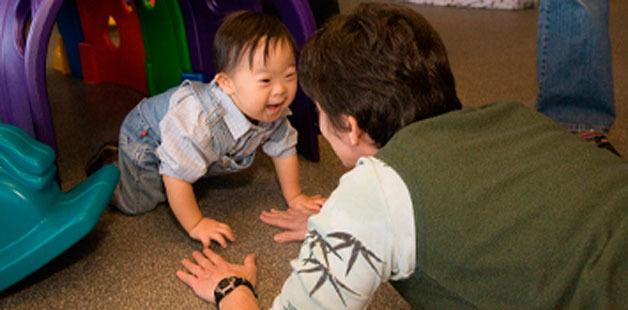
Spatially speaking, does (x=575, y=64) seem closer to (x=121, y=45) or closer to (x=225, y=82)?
(x=225, y=82)

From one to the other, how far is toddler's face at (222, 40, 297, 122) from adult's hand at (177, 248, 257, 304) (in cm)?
27

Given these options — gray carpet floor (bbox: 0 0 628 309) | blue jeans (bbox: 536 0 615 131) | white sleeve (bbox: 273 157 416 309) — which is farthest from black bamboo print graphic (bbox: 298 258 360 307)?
blue jeans (bbox: 536 0 615 131)

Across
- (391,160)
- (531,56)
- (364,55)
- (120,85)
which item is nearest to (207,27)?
(120,85)

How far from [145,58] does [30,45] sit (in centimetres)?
66

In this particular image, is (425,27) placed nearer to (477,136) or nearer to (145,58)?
(477,136)

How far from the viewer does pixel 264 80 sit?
1.08m

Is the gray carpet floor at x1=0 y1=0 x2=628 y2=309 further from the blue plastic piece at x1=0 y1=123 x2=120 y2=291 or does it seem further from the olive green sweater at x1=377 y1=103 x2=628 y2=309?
the olive green sweater at x1=377 y1=103 x2=628 y2=309

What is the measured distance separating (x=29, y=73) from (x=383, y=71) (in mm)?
634

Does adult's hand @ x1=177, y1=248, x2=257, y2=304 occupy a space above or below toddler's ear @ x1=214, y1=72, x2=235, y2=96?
below

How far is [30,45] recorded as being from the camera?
1003mm

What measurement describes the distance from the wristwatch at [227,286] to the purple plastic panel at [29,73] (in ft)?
1.32

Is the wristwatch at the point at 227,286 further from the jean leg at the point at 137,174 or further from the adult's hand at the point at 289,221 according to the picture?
the jean leg at the point at 137,174

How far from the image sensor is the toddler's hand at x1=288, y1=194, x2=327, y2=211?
1217 millimetres

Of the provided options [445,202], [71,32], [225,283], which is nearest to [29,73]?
[225,283]
